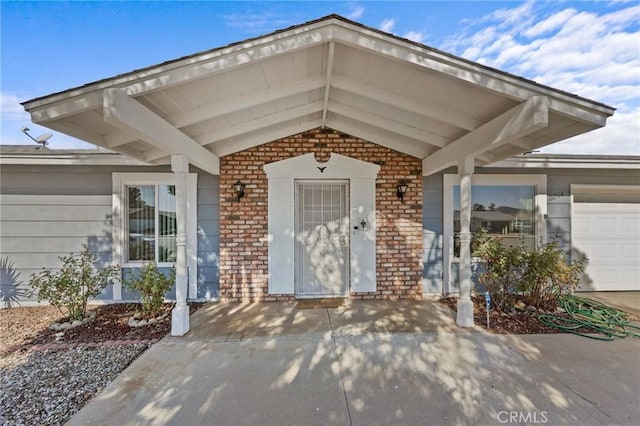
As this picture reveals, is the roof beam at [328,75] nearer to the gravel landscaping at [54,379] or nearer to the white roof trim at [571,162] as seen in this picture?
the white roof trim at [571,162]

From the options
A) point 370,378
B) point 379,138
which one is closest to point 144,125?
point 370,378

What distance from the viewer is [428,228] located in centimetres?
518

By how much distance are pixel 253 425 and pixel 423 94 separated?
371cm

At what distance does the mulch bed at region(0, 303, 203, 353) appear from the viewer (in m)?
3.50

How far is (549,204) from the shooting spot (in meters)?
5.44

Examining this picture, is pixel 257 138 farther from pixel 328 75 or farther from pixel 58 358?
pixel 58 358

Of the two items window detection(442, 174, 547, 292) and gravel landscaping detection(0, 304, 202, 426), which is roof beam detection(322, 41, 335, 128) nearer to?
window detection(442, 174, 547, 292)

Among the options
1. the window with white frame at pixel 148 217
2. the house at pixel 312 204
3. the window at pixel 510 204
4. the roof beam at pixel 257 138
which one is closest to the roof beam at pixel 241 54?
the house at pixel 312 204

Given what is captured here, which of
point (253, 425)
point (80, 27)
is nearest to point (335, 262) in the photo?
point (253, 425)

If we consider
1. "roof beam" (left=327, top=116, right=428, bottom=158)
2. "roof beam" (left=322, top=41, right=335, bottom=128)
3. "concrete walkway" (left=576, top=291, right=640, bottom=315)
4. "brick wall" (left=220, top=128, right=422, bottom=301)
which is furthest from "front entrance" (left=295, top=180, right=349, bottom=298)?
"concrete walkway" (left=576, top=291, right=640, bottom=315)

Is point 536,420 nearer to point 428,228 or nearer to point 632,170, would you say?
point 428,228

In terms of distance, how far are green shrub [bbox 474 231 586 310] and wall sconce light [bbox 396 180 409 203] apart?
153cm

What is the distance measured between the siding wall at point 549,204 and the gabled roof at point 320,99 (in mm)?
989

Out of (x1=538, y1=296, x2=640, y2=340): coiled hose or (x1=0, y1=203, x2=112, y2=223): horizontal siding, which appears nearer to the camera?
(x1=538, y1=296, x2=640, y2=340): coiled hose
